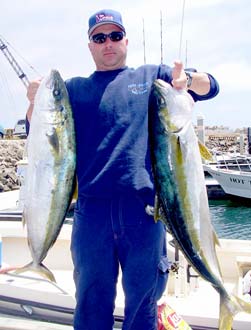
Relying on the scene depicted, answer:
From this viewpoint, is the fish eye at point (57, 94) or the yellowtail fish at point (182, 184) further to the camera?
the fish eye at point (57, 94)

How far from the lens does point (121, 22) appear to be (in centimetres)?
323

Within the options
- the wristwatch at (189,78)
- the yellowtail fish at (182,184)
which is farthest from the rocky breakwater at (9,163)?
the yellowtail fish at (182,184)

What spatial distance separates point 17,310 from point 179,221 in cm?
259

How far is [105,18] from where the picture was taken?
3168 millimetres

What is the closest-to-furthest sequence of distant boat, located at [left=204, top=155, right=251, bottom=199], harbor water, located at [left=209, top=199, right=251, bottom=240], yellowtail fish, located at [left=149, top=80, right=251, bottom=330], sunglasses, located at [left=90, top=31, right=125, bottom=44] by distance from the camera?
1. yellowtail fish, located at [left=149, top=80, right=251, bottom=330]
2. sunglasses, located at [left=90, top=31, right=125, bottom=44]
3. harbor water, located at [left=209, top=199, right=251, bottom=240]
4. distant boat, located at [left=204, top=155, right=251, bottom=199]

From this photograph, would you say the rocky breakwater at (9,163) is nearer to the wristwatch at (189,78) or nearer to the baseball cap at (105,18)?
the baseball cap at (105,18)

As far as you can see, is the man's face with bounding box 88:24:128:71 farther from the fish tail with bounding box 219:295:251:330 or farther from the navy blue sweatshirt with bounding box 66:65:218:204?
the fish tail with bounding box 219:295:251:330

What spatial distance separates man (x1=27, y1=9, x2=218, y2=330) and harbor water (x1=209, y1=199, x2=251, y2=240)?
49.3 feet

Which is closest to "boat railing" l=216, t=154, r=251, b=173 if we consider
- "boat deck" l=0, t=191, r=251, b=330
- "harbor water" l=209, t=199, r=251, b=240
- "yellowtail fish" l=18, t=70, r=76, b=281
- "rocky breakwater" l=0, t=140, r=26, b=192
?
"harbor water" l=209, t=199, r=251, b=240

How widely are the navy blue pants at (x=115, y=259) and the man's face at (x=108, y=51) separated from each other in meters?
0.92

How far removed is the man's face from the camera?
10.5 feet

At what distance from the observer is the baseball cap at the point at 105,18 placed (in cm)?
317

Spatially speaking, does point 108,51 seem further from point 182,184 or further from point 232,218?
point 232,218

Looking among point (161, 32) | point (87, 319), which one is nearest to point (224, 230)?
point (161, 32)
